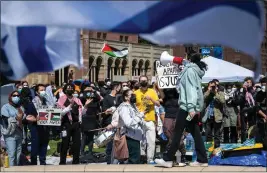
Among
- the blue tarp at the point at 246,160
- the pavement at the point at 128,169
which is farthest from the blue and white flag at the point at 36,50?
the blue tarp at the point at 246,160

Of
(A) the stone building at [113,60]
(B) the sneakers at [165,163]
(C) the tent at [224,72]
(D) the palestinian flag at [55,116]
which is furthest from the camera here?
(A) the stone building at [113,60]

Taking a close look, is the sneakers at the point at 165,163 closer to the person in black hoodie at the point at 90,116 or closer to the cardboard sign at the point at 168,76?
the cardboard sign at the point at 168,76

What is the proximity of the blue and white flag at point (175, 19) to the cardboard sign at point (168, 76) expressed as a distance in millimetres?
9252

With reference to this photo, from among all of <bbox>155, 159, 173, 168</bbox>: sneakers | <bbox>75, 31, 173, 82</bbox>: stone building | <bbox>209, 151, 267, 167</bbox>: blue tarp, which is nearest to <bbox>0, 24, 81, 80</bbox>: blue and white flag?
<bbox>155, 159, 173, 168</bbox>: sneakers

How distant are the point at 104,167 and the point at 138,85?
2.92 meters

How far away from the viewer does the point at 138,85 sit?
12789mm

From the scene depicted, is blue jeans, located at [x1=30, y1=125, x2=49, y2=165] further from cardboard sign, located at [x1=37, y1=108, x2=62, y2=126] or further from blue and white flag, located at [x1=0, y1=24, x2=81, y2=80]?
blue and white flag, located at [x1=0, y1=24, x2=81, y2=80]

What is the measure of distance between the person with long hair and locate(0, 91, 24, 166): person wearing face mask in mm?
3012

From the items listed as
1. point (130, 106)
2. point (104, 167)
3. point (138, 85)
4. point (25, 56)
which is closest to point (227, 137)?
point (138, 85)

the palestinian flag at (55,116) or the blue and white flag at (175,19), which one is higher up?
the blue and white flag at (175,19)

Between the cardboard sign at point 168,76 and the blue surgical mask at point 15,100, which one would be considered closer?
the blue surgical mask at point 15,100

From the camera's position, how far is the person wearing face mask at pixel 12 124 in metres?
11.5

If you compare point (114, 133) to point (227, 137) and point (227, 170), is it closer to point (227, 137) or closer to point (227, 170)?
point (227, 170)

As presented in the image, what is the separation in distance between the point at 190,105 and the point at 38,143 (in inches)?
160
